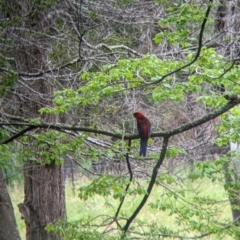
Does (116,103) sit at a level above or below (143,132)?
above

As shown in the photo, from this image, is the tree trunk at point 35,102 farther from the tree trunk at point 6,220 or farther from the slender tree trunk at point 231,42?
the slender tree trunk at point 231,42

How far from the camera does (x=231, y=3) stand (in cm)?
1002

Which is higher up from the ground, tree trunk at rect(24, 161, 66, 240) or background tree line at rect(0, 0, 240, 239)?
background tree line at rect(0, 0, 240, 239)

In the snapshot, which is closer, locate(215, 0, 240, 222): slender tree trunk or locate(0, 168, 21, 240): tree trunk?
locate(215, 0, 240, 222): slender tree trunk

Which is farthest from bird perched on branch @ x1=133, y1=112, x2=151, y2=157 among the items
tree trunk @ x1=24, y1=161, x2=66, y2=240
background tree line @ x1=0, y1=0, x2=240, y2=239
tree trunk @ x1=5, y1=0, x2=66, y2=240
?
tree trunk @ x1=24, y1=161, x2=66, y2=240

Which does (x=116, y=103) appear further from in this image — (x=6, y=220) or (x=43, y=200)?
(x=6, y=220)

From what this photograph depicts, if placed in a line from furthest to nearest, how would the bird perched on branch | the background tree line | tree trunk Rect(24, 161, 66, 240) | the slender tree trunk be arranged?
1. tree trunk Rect(24, 161, 66, 240)
2. the slender tree trunk
3. the bird perched on branch
4. the background tree line

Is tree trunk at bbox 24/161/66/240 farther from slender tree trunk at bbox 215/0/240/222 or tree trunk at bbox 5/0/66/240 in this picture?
slender tree trunk at bbox 215/0/240/222

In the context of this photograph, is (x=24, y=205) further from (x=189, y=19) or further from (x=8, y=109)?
(x=189, y=19)

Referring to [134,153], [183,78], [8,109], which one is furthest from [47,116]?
[134,153]

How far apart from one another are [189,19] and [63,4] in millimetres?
3307

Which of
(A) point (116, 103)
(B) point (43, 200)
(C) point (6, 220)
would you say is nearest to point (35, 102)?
(A) point (116, 103)

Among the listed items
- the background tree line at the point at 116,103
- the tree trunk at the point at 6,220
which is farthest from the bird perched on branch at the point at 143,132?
the tree trunk at the point at 6,220

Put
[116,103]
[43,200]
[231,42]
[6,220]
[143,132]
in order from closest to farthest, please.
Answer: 1. [143,132]
2. [6,220]
3. [231,42]
4. [116,103]
5. [43,200]
